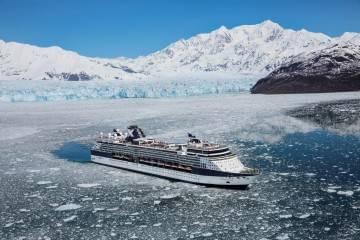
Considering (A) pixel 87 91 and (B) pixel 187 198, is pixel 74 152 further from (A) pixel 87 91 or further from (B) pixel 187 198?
(A) pixel 87 91

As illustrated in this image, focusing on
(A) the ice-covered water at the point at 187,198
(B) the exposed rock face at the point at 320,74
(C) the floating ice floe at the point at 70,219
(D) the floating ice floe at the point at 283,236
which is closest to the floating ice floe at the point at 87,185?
(A) the ice-covered water at the point at 187,198

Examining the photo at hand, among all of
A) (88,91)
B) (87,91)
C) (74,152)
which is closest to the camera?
(74,152)

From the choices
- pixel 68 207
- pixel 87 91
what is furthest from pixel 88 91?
pixel 68 207

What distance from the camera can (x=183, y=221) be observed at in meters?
23.4

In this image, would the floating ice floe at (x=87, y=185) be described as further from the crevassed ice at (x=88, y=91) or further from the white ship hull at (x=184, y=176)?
the crevassed ice at (x=88, y=91)

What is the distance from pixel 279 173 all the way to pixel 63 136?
3591cm

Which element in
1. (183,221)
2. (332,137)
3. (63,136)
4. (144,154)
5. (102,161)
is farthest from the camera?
(63,136)

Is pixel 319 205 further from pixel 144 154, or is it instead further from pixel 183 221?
pixel 144 154

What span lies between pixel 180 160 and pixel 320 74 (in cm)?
15121

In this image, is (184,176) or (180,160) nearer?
(184,176)

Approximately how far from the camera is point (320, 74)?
566 feet

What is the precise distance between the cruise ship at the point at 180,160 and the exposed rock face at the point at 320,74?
5585 inches

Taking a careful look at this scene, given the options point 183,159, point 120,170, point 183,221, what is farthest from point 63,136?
point 183,221

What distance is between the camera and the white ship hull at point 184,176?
98.9 feet
